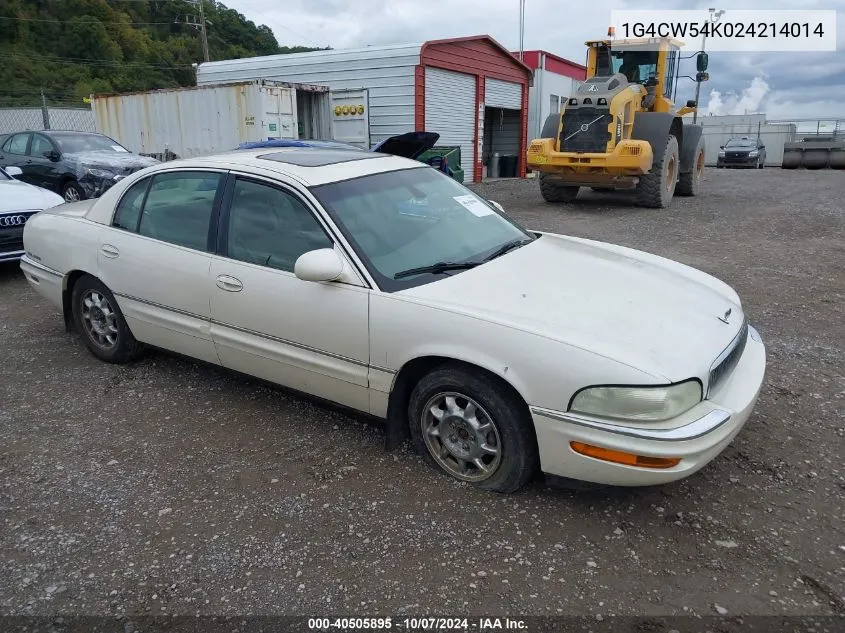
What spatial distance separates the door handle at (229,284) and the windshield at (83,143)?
30.4 feet

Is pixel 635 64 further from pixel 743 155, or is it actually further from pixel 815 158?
pixel 743 155

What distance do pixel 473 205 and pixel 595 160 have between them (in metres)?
7.89

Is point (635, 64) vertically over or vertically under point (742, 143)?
over

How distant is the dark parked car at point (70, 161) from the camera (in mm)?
10469

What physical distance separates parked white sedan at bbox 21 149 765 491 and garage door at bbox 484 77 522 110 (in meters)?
15.2

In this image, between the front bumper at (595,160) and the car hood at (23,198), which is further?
the front bumper at (595,160)

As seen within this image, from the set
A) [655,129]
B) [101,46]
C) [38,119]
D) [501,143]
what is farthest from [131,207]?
[101,46]

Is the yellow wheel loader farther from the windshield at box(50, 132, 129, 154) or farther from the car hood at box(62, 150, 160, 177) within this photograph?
the windshield at box(50, 132, 129, 154)

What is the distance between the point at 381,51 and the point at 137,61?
4477 centimetres

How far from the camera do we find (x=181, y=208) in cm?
390

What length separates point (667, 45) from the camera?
12312 millimetres

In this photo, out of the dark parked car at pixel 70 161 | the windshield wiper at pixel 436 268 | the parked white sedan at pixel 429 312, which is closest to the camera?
the parked white sedan at pixel 429 312

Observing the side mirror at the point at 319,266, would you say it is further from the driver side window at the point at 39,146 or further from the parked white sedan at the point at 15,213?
the driver side window at the point at 39,146

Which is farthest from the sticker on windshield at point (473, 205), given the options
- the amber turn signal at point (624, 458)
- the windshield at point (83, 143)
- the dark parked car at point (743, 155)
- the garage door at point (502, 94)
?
the dark parked car at point (743, 155)
